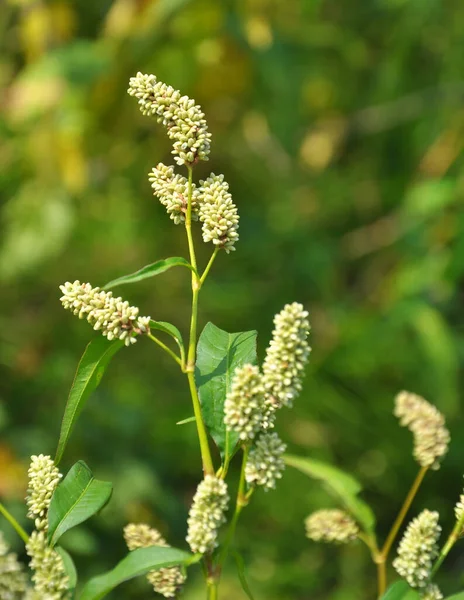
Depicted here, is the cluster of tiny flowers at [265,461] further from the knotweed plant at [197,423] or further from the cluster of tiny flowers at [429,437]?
the cluster of tiny flowers at [429,437]

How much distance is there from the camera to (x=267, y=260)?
3367 millimetres

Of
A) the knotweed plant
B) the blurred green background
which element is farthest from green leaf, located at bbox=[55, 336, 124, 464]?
the blurred green background

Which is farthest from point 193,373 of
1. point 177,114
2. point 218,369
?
point 177,114

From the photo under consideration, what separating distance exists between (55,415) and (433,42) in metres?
2.13

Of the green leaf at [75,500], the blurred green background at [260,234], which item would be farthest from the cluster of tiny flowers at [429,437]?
the blurred green background at [260,234]

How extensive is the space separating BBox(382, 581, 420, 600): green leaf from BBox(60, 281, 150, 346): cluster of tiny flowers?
0.34 metres

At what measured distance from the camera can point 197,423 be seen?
816mm

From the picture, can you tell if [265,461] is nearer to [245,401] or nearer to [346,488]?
[245,401]

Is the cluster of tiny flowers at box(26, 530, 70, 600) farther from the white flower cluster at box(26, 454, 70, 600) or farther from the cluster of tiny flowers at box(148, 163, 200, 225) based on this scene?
the cluster of tiny flowers at box(148, 163, 200, 225)

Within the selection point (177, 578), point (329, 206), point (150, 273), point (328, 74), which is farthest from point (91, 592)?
point (328, 74)

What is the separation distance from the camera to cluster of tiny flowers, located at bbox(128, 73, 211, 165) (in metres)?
0.81

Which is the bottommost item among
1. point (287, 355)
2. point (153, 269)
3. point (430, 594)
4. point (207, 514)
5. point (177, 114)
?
point (430, 594)

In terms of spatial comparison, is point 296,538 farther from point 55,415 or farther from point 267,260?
point 267,260

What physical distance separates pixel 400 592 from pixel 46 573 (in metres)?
0.34
